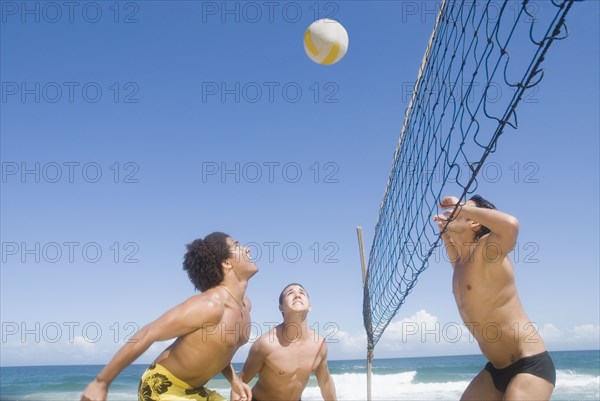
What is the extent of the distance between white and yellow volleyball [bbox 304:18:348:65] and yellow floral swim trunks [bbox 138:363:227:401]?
300cm

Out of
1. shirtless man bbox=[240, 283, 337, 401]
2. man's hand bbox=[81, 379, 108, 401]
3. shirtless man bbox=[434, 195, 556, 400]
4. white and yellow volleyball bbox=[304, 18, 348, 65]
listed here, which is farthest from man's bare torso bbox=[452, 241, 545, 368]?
white and yellow volleyball bbox=[304, 18, 348, 65]

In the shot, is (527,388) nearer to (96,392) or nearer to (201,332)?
(201,332)

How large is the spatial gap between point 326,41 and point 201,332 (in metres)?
2.82

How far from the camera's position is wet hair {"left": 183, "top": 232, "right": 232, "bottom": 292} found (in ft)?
12.6

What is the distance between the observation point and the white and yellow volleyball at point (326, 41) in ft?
17.0

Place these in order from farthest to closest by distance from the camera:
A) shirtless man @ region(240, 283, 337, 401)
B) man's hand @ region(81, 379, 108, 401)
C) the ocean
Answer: the ocean < shirtless man @ region(240, 283, 337, 401) < man's hand @ region(81, 379, 108, 401)

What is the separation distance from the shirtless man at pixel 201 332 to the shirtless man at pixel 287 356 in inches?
34.8

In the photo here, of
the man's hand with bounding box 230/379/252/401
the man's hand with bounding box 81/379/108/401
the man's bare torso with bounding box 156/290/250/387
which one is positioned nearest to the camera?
the man's hand with bounding box 81/379/108/401

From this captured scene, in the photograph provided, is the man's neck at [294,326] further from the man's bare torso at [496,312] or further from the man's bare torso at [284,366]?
the man's bare torso at [496,312]

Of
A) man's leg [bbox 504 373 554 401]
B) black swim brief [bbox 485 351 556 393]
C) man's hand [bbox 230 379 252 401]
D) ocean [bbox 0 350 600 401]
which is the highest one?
black swim brief [bbox 485 351 556 393]

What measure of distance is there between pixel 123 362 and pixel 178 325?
1.25 feet

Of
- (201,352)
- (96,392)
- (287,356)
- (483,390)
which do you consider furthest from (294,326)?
(96,392)

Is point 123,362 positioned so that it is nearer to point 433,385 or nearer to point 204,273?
point 204,273

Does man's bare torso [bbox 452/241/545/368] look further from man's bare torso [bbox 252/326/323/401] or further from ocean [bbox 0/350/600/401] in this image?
ocean [bbox 0/350/600/401]
